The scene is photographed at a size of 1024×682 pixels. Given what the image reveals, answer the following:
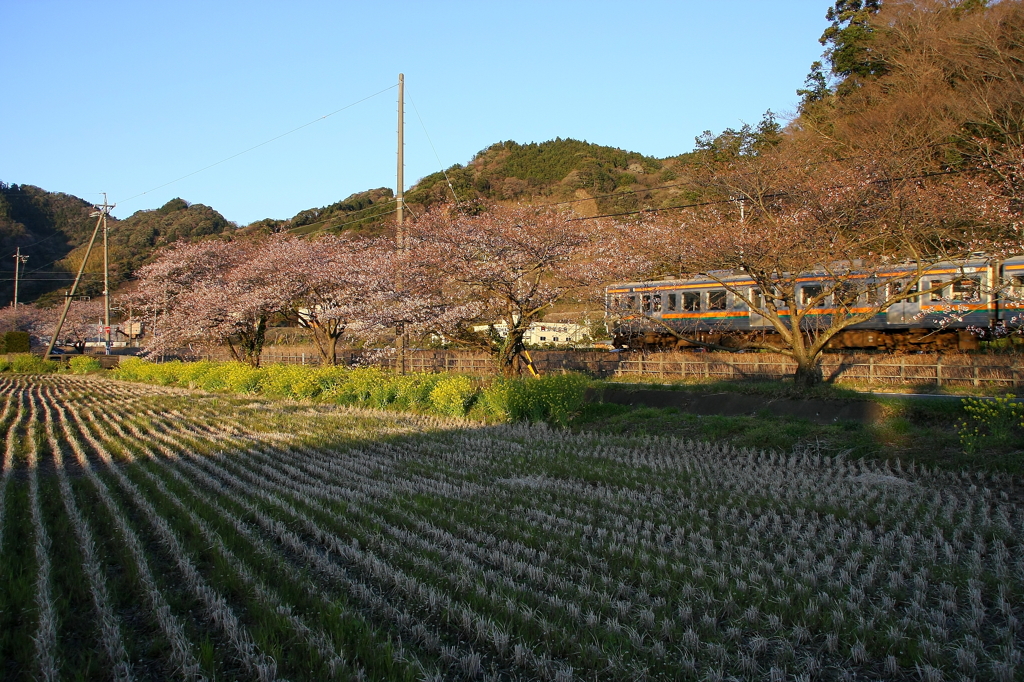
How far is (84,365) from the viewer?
101 feet

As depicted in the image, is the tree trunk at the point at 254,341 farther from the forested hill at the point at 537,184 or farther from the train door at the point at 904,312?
the train door at the point at 904,312

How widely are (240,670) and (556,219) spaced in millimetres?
14136

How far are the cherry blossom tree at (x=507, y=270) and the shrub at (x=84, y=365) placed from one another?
2109 centimetres

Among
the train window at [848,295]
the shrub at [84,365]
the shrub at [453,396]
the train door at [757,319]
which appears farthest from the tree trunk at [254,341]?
the train window at [848,295]

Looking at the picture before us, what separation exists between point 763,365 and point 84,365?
28532 mm

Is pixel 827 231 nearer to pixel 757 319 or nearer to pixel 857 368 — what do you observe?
pixel 857 368

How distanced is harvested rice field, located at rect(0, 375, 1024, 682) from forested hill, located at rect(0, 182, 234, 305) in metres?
64.6

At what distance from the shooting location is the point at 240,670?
3.38m

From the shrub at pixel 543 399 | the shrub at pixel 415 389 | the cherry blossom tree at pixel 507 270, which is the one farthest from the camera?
the cherry blossom tree at pixel 507 270

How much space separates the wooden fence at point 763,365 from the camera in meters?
13.6

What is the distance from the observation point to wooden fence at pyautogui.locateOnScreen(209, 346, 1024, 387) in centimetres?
1358

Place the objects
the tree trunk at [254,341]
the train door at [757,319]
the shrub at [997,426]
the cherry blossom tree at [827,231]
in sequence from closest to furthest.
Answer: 1. the shrub at [997,426]
2. the cherry blossom tree at [827,231]
3. the train door at [757,319]
4. the tree trunk at [254,341]

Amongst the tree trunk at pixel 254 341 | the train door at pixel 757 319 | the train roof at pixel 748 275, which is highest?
the train roof at pixel 748 275

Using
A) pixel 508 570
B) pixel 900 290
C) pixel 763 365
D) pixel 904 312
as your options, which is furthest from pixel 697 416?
pixel 904 312
